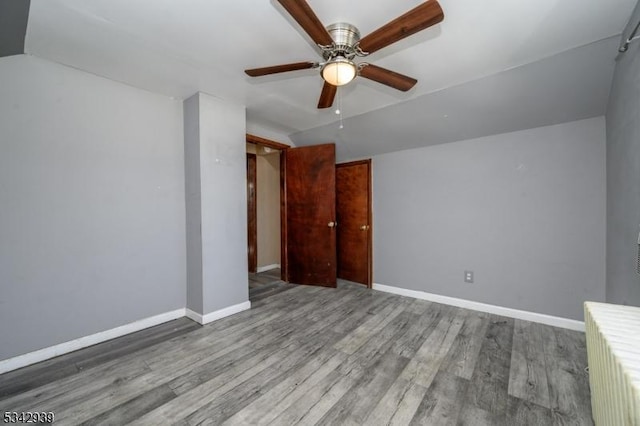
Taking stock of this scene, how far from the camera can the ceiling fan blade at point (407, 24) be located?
1141mm

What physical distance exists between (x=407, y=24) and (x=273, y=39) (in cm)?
93

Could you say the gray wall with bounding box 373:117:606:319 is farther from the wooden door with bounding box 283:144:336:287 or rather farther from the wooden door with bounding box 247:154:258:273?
the wooden door with bounding box 247:154:258:273

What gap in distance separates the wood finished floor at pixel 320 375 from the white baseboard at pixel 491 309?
0.10 metres

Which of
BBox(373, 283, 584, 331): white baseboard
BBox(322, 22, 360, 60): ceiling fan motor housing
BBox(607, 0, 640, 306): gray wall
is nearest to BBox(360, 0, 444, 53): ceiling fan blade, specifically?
BBox(322, 22, 360, 60): ceiling fan motor housing

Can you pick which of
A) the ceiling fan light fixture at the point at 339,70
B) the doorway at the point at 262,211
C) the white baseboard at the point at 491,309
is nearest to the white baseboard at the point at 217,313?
the doorway at the point at 262,211

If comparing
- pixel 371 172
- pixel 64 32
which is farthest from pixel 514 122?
pixel 64 32

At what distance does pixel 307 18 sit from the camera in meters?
1.21

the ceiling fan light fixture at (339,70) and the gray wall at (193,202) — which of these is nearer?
the ceiling fan light fixture at (339,70)

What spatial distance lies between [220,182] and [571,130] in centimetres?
354

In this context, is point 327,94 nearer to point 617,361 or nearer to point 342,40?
point 342,40

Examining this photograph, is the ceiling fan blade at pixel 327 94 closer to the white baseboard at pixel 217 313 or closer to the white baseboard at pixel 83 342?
the white baseboard at pixel 217 313

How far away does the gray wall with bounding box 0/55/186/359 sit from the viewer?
184 cm

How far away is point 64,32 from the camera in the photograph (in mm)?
1652

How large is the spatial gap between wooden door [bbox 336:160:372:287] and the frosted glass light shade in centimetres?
217
